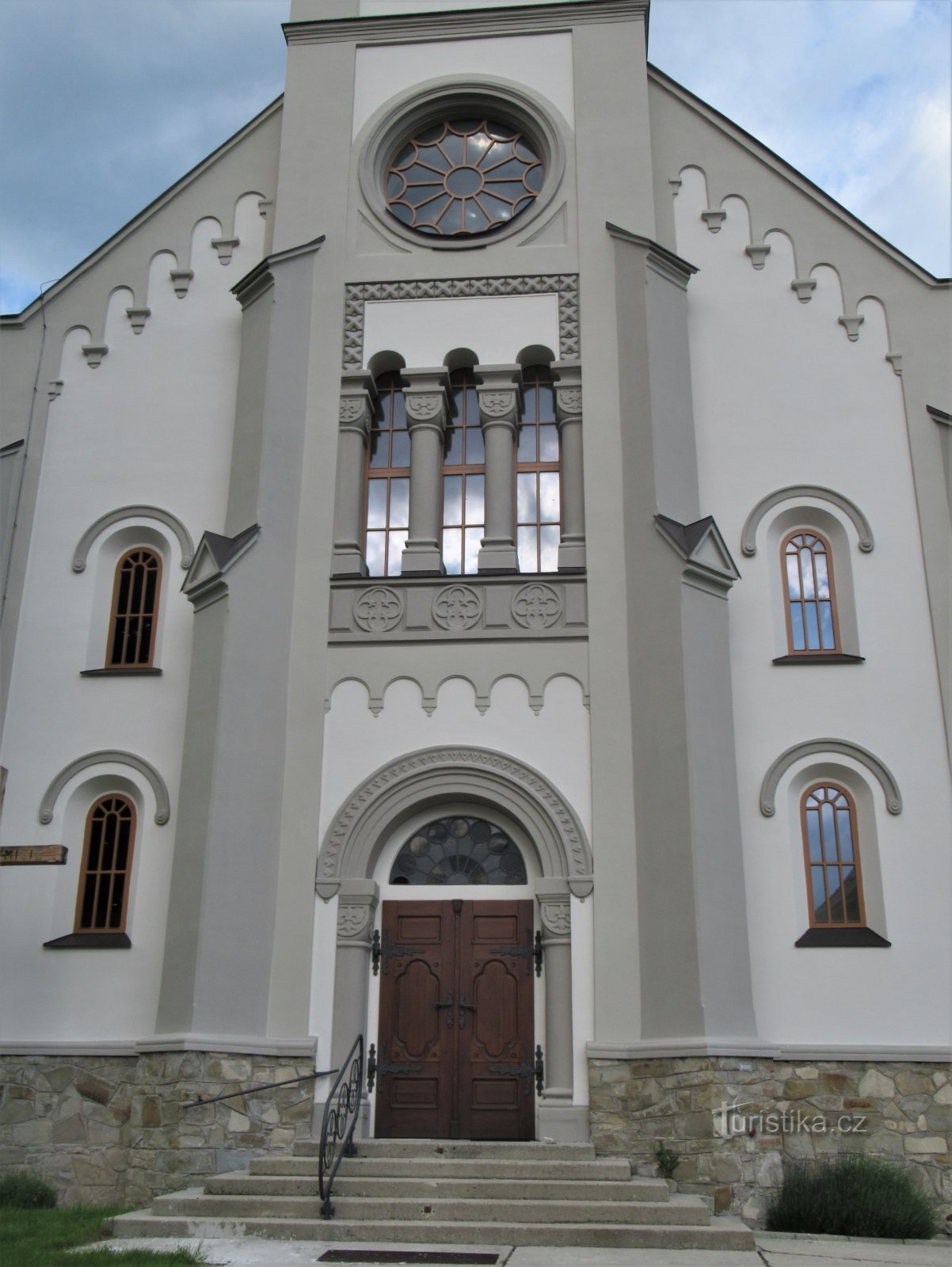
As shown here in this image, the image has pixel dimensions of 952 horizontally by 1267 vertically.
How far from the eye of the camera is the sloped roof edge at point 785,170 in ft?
49.0

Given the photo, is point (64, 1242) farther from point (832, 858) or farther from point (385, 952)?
point (832, 858)

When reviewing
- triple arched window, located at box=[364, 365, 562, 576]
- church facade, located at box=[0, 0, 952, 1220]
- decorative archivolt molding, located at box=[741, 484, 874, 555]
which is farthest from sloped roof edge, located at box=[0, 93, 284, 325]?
decorative archivolt molding, located at box=[741, 484, 874, 555]

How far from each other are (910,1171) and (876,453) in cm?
717

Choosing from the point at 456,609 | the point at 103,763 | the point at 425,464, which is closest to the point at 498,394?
the point at 425,464

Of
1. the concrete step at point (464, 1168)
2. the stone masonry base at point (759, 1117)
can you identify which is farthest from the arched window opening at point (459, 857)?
the concrete step at point (464, 1168)

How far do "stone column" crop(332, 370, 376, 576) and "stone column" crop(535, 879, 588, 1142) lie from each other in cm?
394

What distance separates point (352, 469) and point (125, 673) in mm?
3247

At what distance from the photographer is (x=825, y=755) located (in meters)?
13.1

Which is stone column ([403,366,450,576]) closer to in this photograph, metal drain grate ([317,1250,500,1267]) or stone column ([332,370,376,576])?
stone column ([332,370,376,576])

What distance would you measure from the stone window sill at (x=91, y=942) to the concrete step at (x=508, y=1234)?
12.9 feet

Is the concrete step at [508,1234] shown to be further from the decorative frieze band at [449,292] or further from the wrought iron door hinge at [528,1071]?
the decorative frieze band at [449,292]

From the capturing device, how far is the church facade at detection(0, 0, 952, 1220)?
11992 mm

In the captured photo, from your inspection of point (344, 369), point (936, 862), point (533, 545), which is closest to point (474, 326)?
point (344, 369)

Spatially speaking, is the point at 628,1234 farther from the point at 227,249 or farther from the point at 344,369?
the point at 227,249
